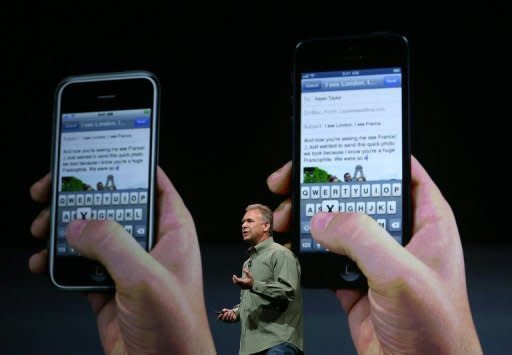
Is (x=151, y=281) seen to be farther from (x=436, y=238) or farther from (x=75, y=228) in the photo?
(x=436, y=238)

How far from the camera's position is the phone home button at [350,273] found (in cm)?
125

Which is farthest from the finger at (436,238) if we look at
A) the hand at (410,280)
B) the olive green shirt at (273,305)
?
the olive green shirt at (273,305)

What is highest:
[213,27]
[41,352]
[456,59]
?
[213,27]

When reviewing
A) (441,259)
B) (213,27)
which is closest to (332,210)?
(441,259)

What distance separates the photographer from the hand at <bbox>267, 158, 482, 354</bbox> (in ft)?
3.87

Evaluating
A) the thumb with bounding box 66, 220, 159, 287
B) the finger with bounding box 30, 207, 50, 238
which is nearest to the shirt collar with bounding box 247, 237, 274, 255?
the thumb with bounding box 66, 220, 159, 287

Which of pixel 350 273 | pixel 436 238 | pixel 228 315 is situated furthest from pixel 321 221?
pixel 228 315

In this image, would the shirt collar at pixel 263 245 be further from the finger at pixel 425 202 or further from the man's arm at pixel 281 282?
the finger at pixel 425 202

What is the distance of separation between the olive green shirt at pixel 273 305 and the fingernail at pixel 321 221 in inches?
10.3

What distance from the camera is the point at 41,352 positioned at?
6.14ft

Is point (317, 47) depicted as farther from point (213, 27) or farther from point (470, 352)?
point (470, 352)

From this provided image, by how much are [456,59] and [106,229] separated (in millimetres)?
912

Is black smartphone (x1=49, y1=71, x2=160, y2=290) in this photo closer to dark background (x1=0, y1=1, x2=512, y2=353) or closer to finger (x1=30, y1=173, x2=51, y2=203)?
finger (x1=30, y1=173, x2=51, y2=203)

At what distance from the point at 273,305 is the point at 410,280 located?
40 cm
